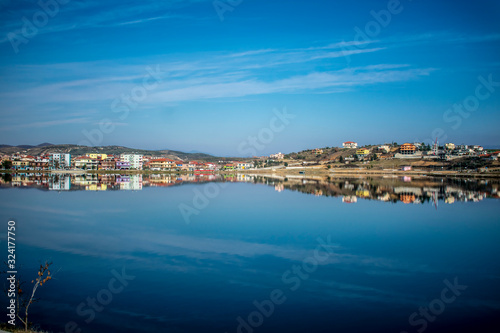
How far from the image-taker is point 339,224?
13.3 metres

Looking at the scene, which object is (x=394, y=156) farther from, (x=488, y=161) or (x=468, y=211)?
(x=468, y=211)

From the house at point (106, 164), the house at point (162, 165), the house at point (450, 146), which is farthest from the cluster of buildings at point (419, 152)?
the house at point (106, 164)

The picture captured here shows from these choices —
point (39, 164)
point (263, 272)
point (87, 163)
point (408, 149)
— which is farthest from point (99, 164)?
point (263, 272)

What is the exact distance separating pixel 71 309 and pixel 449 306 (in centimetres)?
575

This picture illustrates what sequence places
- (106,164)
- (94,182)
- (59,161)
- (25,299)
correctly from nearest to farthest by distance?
(25,299), (94,182), (106,164), (59,161)

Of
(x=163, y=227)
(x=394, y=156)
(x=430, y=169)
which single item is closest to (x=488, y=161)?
(x=430, y=169)

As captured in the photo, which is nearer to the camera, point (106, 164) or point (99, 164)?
point (99, 164)

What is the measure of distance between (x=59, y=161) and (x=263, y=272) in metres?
89.3

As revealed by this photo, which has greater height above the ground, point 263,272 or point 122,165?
point 122,165

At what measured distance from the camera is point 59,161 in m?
86.2

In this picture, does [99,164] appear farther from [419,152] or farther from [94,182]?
[419,152]

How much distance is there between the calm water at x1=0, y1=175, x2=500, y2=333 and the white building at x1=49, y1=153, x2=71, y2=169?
76.9m

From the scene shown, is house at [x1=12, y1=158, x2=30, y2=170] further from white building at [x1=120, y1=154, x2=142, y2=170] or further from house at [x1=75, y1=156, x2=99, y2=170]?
white building at [x1=120, y1=154, x2=142, y2=170]

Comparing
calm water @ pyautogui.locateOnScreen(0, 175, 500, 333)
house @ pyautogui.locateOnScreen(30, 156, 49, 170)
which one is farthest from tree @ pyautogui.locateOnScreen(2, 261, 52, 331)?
house @ pyautogui.locateOnScreen(30, 156, 49, 170)
